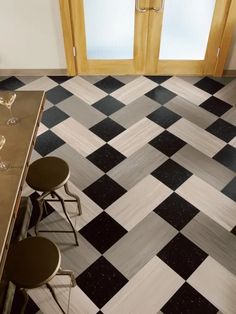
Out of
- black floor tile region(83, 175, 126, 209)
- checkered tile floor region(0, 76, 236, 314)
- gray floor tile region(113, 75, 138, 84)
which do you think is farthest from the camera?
gray floor tile region(113, 75, 138, 84)

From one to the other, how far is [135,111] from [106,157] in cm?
74

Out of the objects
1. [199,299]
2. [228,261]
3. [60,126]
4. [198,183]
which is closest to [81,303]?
[199,299]

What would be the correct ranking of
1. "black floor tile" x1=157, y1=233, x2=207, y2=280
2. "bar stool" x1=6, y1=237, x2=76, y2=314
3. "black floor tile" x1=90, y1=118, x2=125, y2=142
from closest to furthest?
"bar stool" x1=6, y1=237, x2=76, y2=314, "black floor tile" x1=157, y1=233, x2=207, y2=280, "black floor tile" x1=90, y1=118, x2=125, y2=142

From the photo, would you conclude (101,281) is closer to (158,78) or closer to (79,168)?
(79,168)

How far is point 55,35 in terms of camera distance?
364 cm

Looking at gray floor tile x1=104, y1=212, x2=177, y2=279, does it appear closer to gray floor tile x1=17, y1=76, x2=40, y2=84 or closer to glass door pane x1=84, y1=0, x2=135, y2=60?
glass door pane x1=84, y1=0, x2=135, y2=60

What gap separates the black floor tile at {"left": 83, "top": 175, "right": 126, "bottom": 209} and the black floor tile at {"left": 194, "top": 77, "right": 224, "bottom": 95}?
1.75 metres

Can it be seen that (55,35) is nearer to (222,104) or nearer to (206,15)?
(206,15)

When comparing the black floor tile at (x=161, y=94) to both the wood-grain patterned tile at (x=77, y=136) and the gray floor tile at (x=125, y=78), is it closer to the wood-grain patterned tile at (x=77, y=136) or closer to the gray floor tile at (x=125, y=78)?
the gray floor tile at (x=125, y=78)

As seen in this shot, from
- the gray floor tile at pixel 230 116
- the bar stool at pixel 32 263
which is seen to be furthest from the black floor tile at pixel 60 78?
the bar stool at pixel 32 263

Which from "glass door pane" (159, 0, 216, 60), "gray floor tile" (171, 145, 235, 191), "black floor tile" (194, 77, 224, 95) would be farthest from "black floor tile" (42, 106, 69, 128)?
"black floor tile" (194, 77, 224, 95)

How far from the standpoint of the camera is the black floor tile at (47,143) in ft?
10.1

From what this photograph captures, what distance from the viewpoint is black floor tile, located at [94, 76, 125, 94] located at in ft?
12.3

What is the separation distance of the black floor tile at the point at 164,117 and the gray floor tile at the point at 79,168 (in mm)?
893
